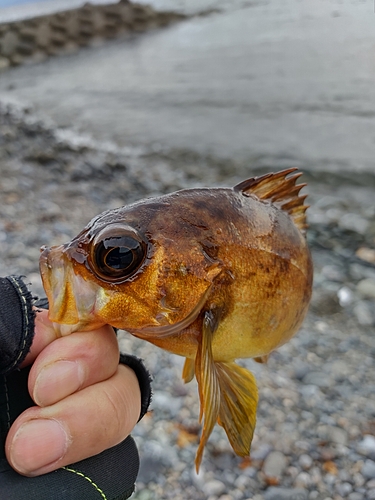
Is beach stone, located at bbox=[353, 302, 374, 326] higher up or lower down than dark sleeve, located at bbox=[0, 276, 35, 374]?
lower down

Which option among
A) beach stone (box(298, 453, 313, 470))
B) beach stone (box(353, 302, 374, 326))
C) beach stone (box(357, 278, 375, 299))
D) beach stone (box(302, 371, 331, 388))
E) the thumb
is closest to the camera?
the thumb

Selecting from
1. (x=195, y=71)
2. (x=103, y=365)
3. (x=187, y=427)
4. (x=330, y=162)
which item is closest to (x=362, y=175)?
(x=330, y=162)

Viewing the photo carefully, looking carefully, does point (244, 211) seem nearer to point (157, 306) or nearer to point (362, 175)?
point (157, 306)

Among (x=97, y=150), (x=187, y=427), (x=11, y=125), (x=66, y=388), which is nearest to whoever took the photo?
(x=66, y=388)

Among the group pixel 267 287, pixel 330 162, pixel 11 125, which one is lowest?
pixel 11 125

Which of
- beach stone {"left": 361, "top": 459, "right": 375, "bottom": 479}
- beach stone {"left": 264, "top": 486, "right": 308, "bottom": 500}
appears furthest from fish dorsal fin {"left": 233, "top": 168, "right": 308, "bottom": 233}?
beach stone {"left": 361, "top": 459, "right": 375, "bottom": 479}

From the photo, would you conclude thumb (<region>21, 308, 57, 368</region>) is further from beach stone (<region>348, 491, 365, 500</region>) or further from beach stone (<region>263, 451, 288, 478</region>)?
beach stone (<region>348, 491, 365, 500</region>)

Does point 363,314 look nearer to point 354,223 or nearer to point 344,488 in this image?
point 344,488
